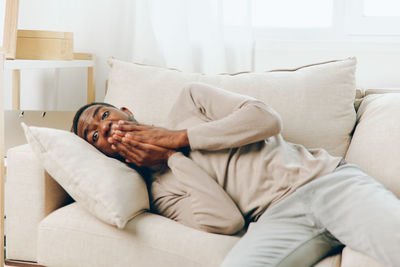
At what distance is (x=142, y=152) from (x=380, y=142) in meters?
0.77

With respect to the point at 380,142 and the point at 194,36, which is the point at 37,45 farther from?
the point at 380,142

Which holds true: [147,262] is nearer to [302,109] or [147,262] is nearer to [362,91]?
[302,109]

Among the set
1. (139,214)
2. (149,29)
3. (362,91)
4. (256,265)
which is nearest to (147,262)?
(139,214)

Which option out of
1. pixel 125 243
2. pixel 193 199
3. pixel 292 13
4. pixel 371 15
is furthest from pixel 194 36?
pixel 125 243

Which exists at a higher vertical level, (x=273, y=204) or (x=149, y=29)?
(x=149, y=29)

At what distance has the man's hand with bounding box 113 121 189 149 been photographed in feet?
5.14

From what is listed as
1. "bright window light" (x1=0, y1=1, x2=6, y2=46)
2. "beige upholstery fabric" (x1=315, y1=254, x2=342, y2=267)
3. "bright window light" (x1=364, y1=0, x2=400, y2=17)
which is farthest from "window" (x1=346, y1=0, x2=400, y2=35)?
"bright window light" (x1=0, y1=1, x2=6, y2=46)

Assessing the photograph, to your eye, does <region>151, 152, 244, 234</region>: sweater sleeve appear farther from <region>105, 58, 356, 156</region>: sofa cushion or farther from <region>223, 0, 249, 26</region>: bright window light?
<region>223, 0, 249, 26</region>: bright window light

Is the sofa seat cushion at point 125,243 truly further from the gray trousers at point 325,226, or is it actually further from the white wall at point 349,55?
the white wall at point 349,55

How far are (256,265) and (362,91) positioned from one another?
3.39 feet

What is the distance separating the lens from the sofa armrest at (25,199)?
5.06 ft

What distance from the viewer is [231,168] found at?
1557 millimetres

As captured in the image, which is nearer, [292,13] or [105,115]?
[105,115]

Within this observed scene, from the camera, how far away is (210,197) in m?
1.47
